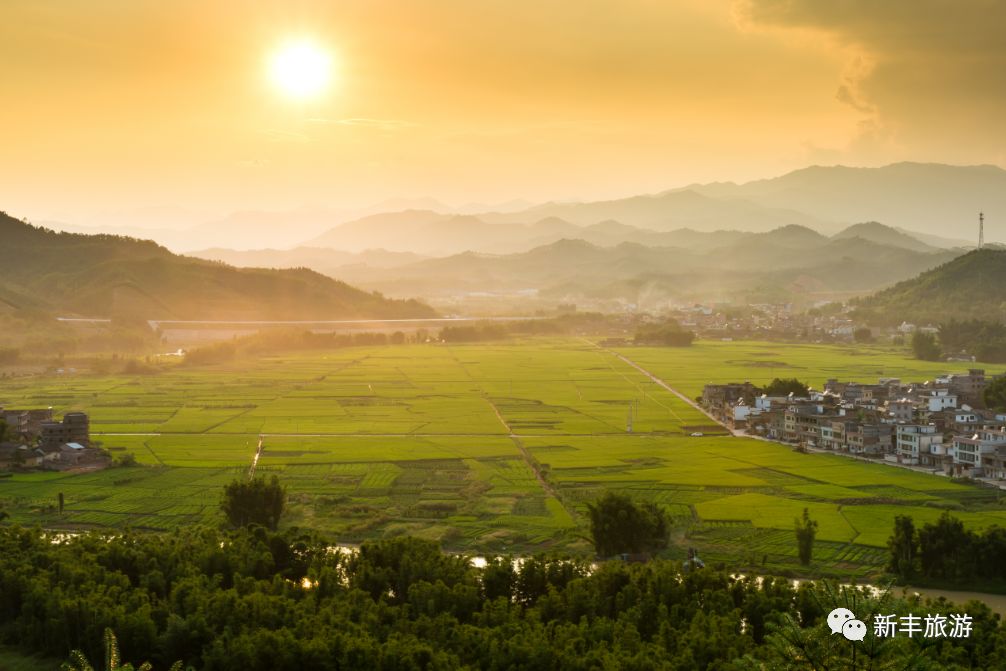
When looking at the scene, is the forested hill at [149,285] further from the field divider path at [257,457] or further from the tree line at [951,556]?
the tree line at [951,556]

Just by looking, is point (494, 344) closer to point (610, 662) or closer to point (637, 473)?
point (637, 473)

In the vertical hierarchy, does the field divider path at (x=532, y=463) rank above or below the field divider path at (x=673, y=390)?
below

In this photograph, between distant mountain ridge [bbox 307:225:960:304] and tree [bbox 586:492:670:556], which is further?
distant mountain ridge [bbox 307:225:960:304]

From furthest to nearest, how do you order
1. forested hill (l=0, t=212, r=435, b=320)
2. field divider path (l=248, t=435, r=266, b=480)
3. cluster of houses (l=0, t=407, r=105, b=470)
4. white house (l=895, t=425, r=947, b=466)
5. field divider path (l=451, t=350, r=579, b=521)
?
forested hill (l=0, t=212, r=435, b=320) < white house (l=895, t=425, r=947, b=466) < cluster of houses (l=0, t=407, r=105, b=470) < field divider path (l=248, t=435, r=266, b=480) < field divider path (l=451, t=350, r=579, b=521)

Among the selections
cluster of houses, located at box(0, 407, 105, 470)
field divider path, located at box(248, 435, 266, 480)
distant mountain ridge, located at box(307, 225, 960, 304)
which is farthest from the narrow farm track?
distant mountain ridge, located at box(307, 225, 960, 304)

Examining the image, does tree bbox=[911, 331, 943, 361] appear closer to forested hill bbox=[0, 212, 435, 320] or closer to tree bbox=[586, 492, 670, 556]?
tree bbox=[586, 492, 670, 556]

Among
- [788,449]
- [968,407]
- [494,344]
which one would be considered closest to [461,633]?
[788,449]

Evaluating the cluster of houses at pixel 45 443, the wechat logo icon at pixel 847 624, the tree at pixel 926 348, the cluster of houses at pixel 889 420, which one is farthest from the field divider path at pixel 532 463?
the tree at pixel 926 348
